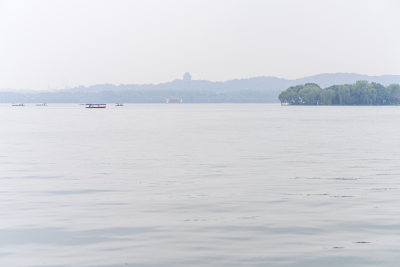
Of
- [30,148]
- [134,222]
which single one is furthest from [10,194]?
[30,148]

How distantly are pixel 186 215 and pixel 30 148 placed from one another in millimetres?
33379

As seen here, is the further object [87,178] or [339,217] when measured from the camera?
[87,178]

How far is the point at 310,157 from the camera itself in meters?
40.3

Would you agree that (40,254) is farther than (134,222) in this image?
No

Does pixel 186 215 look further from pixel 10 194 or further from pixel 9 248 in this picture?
pixel 10 194

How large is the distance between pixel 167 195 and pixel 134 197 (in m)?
1.23

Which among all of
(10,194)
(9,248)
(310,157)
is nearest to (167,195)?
(10,194)

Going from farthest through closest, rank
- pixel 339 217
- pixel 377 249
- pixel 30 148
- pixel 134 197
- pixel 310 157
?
pixel 30 148, pixel 310 157, pixel 134 197, pixel 339 217, pixel 377 249

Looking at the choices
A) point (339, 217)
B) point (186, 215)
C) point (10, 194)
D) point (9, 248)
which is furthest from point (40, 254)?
point (10, 194)

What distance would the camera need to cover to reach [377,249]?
1521 cm

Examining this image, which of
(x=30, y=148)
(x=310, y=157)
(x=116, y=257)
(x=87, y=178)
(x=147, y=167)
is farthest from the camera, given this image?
(x=30, y=148)

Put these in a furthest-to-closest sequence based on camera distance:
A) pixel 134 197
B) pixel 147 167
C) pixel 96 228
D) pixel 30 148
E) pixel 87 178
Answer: pixel 30 148 < pixel 147 167 < pixel 87 178 < pixel 134 197 < pixel 96 228

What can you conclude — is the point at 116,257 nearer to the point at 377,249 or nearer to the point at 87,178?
the point at 377,249

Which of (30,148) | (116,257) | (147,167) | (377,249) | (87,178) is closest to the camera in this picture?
(116,257)
